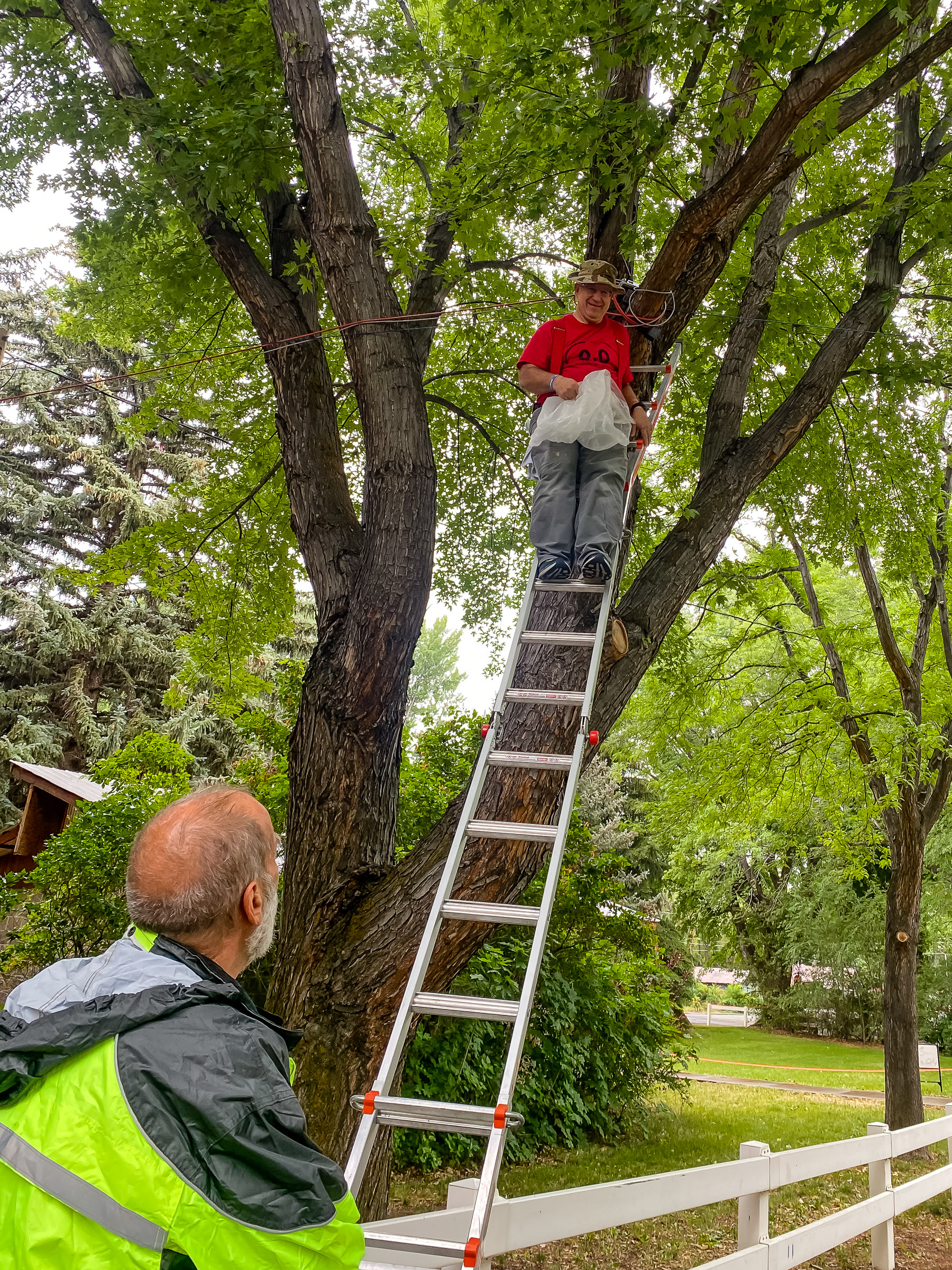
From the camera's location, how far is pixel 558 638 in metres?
4.33

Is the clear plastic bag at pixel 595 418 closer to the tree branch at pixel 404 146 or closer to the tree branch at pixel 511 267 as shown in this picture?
the tree branch at pixel 511 267

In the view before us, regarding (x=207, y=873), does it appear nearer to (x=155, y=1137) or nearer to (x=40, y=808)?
(x=155, y=1137)

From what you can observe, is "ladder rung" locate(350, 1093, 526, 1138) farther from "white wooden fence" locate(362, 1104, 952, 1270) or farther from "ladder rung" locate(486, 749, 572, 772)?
"ladder rung" locate(486, 749, 572, 772)

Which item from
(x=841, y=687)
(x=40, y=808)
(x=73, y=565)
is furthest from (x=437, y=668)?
(x=841, y=687)

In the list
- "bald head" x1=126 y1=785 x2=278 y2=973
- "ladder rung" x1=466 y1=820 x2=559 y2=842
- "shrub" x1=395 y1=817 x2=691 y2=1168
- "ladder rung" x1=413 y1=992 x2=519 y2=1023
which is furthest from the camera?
"shrub" x1=395 y1=817 x2=691 y2=1168

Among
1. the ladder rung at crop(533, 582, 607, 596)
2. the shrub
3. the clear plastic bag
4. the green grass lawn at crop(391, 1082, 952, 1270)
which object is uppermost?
the clear plastic bag

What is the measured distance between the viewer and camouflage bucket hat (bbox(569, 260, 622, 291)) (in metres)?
4.87

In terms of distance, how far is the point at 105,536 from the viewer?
2411 centimetres

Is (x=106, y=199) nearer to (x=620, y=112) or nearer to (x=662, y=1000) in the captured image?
(x=620, y=112)

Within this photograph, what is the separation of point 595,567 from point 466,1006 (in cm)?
224

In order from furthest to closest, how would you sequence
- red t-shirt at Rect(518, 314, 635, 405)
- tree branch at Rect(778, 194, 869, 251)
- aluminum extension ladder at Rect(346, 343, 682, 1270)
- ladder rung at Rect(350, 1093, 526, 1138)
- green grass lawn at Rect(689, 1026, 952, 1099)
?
1. green grass lawn at Rect(689, 1026, 952, 1099)
2. tree branch at Rect(778, 194, 869, 251)
3. red t-shirt at Rect(518, 314, 635, 405)
4. ladder rung at Rect(350, 1093, 526, 1138)
5. aluminum extension ladder at Rect(346, 343, 682, 1270)

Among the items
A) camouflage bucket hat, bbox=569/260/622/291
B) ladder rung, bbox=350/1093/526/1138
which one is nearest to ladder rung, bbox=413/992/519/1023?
ladder rung, bbox=350/1093/526/1138

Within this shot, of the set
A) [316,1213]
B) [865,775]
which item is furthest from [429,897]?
[865,775]

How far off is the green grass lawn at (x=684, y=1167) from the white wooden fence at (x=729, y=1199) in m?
0.66
